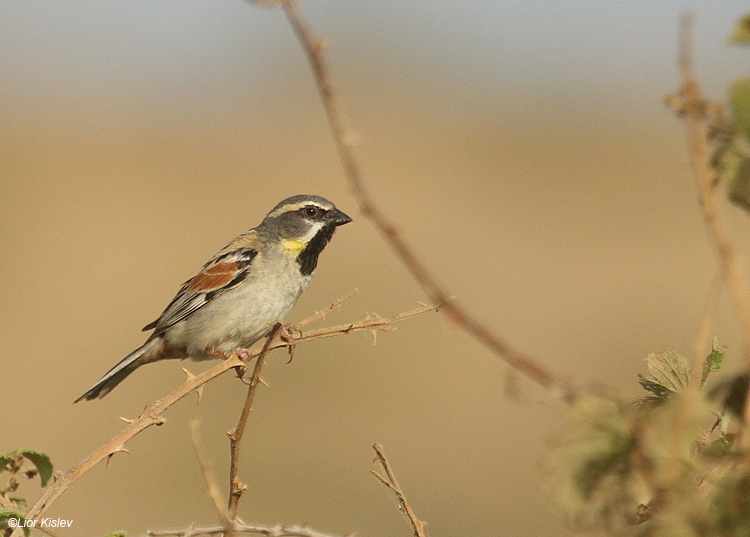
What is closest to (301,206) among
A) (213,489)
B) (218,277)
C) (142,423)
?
(218,277)

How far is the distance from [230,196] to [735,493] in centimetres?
2517

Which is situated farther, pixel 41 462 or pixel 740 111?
pixel 41 462

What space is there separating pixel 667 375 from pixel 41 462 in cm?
150

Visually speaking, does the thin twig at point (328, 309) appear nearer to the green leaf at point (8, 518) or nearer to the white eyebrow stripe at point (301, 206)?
the green leaf at point (8, 518)

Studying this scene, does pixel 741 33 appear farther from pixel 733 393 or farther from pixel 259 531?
pixel 259 531

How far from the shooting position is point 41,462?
221 cm

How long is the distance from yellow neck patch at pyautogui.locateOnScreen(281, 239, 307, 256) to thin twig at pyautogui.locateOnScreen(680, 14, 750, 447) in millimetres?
5636

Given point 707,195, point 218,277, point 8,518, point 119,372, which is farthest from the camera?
point 218,277

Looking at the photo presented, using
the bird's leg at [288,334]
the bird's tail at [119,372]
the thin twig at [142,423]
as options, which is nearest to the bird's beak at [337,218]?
the bird's tail at [119,372]

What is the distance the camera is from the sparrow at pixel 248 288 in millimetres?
6531

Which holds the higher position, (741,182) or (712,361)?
(741,182)

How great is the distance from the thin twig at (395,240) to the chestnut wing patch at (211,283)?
5.72 meters

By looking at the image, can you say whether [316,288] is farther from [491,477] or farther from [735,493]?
[735,493]

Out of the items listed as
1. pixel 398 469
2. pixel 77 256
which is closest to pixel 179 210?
pixel 77 256
